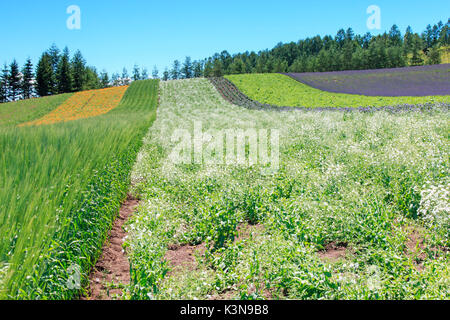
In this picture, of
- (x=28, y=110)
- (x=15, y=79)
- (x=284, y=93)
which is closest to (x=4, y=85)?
(x=15, y=79)

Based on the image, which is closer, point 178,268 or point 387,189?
point 178,268

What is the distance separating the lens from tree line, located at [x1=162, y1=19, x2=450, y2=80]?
85062 mm

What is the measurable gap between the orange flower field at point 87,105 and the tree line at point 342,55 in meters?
62.8

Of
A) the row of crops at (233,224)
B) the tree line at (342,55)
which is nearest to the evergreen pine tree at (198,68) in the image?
the tree line at (342,55)

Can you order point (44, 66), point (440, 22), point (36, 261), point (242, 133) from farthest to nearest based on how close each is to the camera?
point (440, 22), point (44, 66), point (242, 133), point (36, 261)

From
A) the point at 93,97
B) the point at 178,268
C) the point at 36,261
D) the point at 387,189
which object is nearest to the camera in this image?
the point at 36,261

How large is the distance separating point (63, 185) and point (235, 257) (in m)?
2.62

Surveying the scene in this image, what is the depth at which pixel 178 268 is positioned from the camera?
4.68 metres

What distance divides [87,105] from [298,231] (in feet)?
166

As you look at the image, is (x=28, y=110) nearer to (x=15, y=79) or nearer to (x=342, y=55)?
(x=15, y=79)

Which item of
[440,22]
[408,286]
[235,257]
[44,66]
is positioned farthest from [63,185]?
[440,22]

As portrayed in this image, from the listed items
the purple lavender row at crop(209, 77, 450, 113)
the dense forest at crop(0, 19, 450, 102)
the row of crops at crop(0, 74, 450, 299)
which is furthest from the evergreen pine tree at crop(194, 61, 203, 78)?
the row of crops at crop(0, 74, 450, 299)

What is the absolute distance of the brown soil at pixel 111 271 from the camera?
418cm

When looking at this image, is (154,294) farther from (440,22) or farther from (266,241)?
(440,22)
